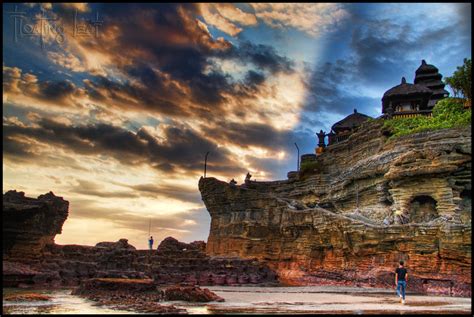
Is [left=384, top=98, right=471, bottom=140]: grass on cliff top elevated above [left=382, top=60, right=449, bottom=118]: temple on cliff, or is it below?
below

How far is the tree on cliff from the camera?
43.7 m

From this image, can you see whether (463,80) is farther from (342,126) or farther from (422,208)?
(342,126)

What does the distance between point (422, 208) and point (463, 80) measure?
13.4 meters

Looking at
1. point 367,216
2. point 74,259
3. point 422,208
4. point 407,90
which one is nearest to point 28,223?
point 74,259

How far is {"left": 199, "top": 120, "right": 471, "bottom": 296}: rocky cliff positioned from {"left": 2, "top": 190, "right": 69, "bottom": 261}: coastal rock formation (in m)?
18.8

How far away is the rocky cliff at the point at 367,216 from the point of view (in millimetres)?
30094

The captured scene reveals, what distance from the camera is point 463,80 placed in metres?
43.9

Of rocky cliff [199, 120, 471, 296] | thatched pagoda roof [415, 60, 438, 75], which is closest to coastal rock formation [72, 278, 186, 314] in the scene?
rocky cliff [199, 120, 471, 296]

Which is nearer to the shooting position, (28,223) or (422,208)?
(28,223)

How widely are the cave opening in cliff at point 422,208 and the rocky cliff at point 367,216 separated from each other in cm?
7

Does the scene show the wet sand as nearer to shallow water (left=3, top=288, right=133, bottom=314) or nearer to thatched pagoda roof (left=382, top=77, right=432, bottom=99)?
shallow water (left=3, top=288, right=133, bottom=314)

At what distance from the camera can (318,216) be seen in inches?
1588

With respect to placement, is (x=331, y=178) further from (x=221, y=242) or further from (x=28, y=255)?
(x=28, y=255)

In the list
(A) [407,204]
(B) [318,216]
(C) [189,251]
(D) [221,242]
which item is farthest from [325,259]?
(D) [221,242]
